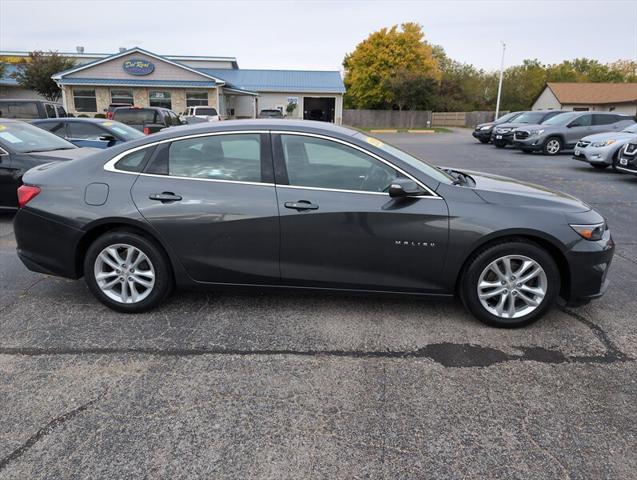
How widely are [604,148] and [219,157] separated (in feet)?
40.9

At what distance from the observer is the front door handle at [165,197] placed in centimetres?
386

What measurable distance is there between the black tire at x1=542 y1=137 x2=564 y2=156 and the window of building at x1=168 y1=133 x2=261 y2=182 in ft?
57.8

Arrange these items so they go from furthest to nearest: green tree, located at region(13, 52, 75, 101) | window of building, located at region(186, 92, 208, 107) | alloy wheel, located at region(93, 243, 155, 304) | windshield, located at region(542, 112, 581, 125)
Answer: green tree, located at region(13, 52, 75, 101), window of building, located at region(186, 92, 208, 107), windshield, located at region(542, 112, 581, 125), alloy wheel, located at region(93, 243, 155, 304)

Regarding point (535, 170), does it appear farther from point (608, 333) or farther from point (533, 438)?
point (533, 438)

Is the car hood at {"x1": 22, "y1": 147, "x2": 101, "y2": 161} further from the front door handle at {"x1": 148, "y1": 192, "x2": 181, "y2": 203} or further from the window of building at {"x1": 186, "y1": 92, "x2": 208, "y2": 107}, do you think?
the window of building at {"x1": 186, "y1": 92, "x2": 208, "y2": 107}

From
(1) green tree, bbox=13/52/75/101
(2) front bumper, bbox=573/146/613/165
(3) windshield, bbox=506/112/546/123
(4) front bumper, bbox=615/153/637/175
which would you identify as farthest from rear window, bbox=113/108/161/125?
(1) green tree, bbox=13/52/75/101

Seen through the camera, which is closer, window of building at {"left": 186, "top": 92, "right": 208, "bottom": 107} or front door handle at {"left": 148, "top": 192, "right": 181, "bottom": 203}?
front door handle at {"left": 148, "top": 192, "right": 181, "bottom": 203}

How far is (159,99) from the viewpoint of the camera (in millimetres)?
36594

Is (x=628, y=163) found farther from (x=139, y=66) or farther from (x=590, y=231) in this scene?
(x=139, y=66)

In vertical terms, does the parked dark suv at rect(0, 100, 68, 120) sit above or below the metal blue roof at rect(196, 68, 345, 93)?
below

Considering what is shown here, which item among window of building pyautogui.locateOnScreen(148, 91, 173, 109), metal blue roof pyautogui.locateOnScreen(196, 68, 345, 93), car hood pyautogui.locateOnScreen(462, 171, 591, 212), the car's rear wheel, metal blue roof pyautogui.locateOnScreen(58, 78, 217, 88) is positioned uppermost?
metal blue roof pyautogui.locateOnScreen(196, 68, 345, 93)

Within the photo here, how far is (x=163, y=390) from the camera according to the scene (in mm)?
3004

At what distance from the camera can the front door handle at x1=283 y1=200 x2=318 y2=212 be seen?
146 inches

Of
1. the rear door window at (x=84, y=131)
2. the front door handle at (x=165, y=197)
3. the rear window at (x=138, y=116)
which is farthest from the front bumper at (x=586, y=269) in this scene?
the rear window at (x=138, y=116)
